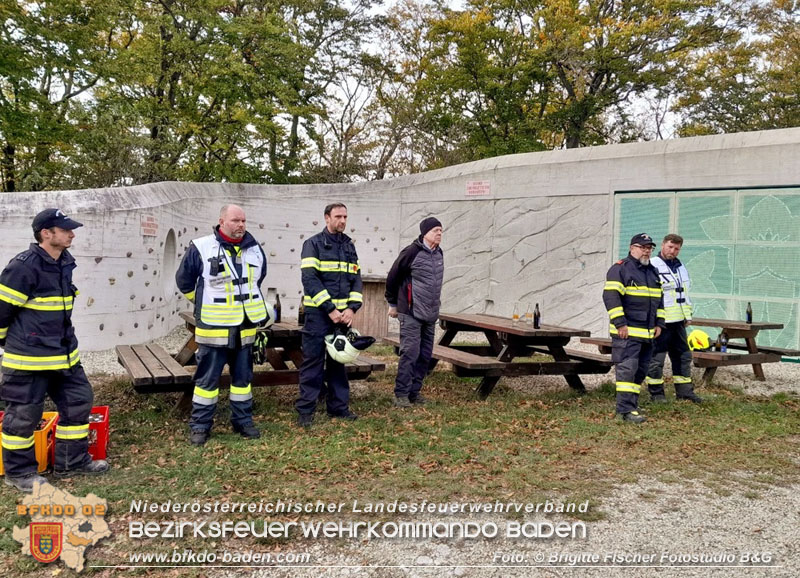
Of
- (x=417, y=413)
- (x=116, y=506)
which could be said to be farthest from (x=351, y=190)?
(x=116, y=506)

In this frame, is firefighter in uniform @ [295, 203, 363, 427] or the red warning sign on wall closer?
firefighter in uniform @ [295, 203, 363, 427]

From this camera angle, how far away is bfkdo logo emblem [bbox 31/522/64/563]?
9.83 ft

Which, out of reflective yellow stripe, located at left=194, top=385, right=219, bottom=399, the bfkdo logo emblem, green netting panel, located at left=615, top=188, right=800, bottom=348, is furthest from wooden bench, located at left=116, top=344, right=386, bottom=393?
green netting panel, located at left=615, top=188, right=800, bottom=348

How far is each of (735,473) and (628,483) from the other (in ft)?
3.00

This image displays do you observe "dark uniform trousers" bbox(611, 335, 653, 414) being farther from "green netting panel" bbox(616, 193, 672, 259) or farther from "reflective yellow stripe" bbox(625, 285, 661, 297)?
"green netting panel" bbox(616, 193, 672, 259)

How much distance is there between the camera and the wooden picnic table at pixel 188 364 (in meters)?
4.93

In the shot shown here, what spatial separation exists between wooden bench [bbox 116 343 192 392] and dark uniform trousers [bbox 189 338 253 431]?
27 centimetres

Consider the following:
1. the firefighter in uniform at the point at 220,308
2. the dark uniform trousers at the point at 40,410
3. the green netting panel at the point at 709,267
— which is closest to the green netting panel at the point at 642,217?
the green netting panel at the point at 709,267

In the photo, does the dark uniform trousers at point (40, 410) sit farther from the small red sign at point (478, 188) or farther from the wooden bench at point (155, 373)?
the small red sign at point (478, 188)

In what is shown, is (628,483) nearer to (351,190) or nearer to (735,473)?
(735,473)

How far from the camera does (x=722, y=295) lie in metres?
10.1

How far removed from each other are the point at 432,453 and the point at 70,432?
2451 millimetres

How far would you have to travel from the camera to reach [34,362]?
12.7 feet

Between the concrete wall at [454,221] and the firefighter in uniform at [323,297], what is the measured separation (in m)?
4.36
